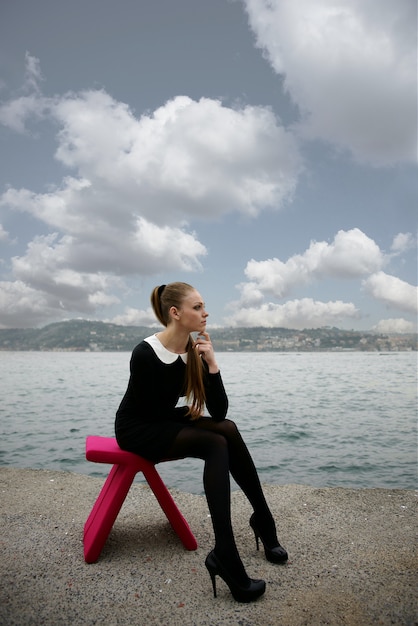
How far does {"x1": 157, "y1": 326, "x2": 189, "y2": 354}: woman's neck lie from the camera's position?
3443mm

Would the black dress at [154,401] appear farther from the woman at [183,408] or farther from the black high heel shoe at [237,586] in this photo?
the black high heel shoe at [237,586]

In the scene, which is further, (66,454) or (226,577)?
(66,454)

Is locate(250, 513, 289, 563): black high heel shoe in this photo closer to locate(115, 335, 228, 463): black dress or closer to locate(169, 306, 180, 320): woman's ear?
locate(115, 335, 228, 463): black dress

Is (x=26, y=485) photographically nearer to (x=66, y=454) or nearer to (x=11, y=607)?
(x=11, y=607)

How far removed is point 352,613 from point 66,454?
857 centimetres

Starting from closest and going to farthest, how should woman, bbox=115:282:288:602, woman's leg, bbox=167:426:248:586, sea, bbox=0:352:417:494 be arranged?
1. woman's leg, bbox=167:426:248:586
2. woman, bbox=115:282:288:602
3. sea, bbox=0:352:417:494

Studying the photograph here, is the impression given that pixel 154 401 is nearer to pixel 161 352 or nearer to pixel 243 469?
pixel 161 352

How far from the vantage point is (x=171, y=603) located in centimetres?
285

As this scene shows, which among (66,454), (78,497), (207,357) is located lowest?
(66,454)

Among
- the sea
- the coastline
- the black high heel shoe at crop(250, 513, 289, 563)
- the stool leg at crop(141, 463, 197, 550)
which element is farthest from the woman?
the sea

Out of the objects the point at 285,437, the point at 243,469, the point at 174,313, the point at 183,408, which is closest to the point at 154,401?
the point at 183,408

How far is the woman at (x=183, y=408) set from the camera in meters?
3.26

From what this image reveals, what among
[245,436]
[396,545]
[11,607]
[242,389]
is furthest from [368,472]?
[242,389]

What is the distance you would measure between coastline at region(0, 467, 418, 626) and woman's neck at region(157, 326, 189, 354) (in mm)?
1592
